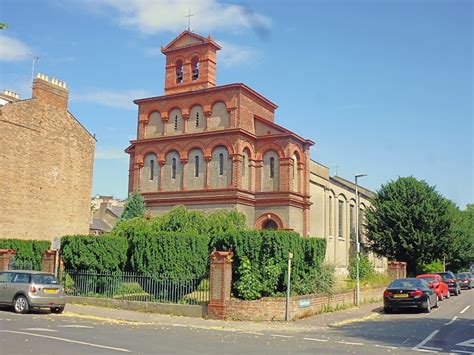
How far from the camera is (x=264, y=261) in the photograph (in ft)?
63.5

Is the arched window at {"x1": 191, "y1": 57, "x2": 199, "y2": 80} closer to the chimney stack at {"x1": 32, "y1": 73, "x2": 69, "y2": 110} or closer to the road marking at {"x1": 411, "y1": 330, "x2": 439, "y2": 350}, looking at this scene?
the chimney stack at {"x1": 32, "y1": 73, "x2": 69, "y2": 110}

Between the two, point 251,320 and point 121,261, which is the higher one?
point 121,261

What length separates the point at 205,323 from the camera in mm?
17328

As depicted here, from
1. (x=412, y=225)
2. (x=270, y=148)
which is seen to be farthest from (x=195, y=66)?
(x=412, y=225)

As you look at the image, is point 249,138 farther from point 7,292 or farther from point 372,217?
point 7,292

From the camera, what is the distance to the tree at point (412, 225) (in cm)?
4400

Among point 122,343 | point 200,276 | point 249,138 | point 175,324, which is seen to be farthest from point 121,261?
point 249,138

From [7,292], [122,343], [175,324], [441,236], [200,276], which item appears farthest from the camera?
[441,236]

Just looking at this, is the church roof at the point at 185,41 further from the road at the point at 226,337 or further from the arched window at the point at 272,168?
the road at the point at 226,337

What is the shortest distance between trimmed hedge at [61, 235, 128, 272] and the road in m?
4.37

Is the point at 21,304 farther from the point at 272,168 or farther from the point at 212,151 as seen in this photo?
the point at 272,168

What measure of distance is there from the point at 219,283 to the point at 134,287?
4696 mm

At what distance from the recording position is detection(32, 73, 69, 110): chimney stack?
3600cm

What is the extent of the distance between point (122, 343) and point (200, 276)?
30.1 feet
